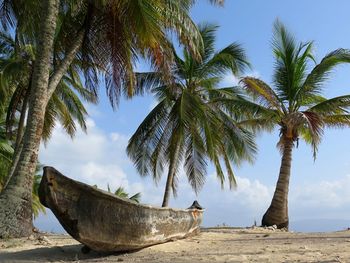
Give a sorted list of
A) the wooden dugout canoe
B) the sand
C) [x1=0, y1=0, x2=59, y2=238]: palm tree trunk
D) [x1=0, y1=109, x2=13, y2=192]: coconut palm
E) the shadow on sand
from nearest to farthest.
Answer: the sand → the wooden dugout canoe → the shadow on sand → [x1=0, y1=0, x2=59, y2=238]: palm tree trunk → [x1=0, y1=109, x2=13, y2=192]: coconut palm

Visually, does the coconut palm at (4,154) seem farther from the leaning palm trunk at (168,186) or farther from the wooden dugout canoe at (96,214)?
the wooden dugout canoe at (96,214)

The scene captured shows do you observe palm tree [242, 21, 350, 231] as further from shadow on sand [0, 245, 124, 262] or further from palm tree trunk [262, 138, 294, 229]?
shadow on sand [0, 245, 124, 262]

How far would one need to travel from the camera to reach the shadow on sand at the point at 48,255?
8.25 metres

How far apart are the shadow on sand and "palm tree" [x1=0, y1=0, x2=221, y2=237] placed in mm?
1493

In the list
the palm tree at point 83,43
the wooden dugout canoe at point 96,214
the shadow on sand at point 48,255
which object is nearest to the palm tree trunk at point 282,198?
the palm tree at point 83,43

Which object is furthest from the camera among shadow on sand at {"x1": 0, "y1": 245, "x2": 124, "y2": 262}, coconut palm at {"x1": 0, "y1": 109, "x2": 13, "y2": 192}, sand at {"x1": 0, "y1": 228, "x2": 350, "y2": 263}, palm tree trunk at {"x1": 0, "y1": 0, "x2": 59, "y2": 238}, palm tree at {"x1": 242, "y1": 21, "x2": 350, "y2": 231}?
coconut palm at {"x1": 0, "y1": 109, "x2": 13, "y2": 192}

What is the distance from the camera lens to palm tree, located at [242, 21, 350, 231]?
1641 cm

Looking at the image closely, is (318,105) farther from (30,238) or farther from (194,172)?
(30,238)

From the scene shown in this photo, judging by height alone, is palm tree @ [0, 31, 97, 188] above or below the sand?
above

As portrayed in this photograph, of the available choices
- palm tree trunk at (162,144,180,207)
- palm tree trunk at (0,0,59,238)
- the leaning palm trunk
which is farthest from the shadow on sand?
the leaning palm trunk

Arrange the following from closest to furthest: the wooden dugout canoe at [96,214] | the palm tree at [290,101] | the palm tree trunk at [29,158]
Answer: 1. the wooden dugout canoe at [96,214]
2. the palm tree trunk at [29,158]
3. the palm tree at [290,101]

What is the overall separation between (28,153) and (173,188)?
10.1 m

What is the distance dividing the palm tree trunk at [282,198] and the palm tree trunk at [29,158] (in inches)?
370

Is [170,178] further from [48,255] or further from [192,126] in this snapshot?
[48,255]
